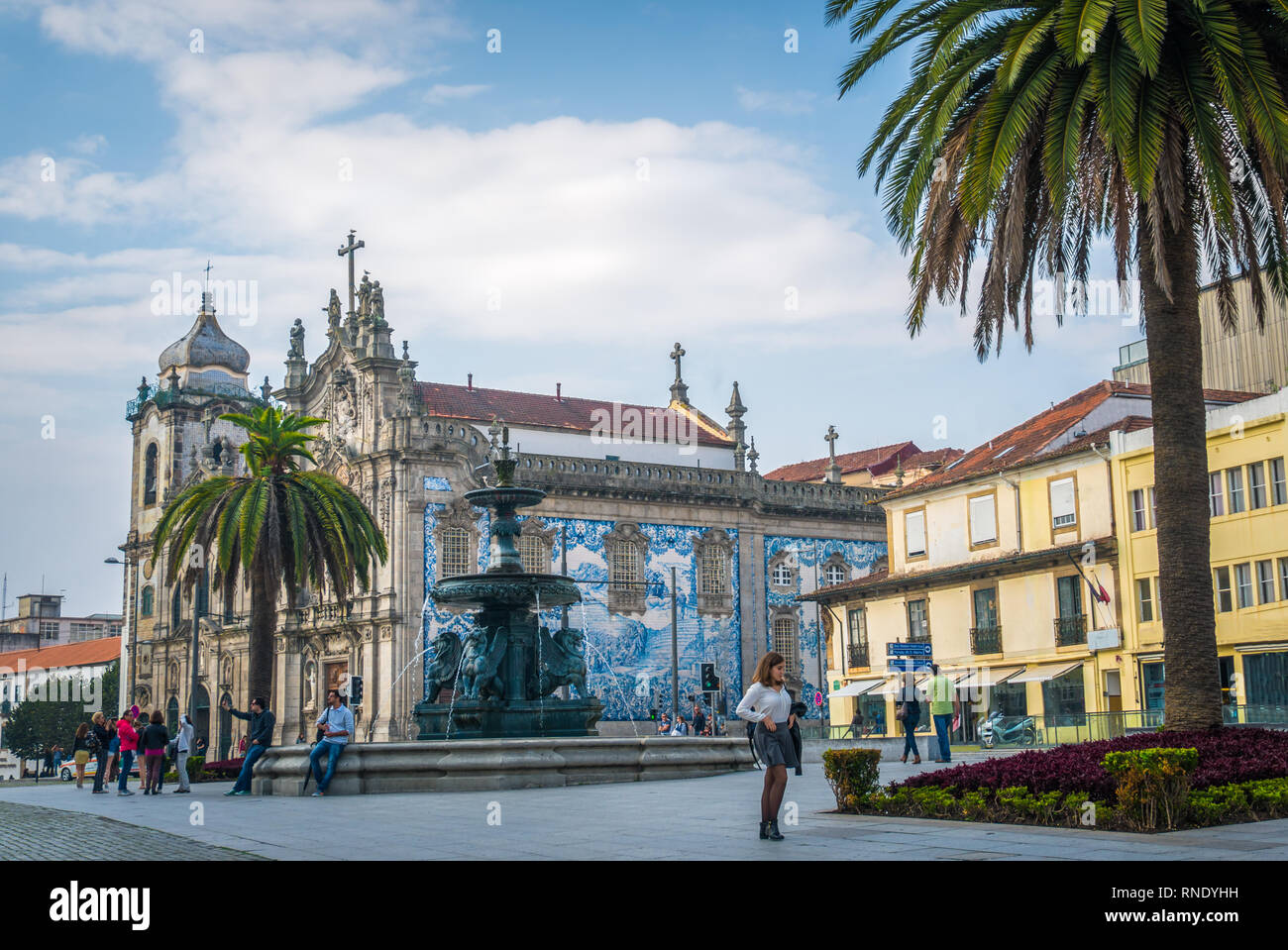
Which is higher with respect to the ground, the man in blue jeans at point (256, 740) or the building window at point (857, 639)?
the building window at point (857, 639)

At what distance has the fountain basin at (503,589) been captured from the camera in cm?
2353

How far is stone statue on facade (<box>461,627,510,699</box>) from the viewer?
23281 millimetres

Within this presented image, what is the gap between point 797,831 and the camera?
12.6 metres

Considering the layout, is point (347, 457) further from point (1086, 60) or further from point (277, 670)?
point (1086, 60)

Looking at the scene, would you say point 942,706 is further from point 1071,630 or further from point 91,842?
point 91,842

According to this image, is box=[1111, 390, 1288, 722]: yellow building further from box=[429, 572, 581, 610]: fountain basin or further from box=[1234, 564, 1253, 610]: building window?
box=[429, 572, 581, 610]: fountain basin

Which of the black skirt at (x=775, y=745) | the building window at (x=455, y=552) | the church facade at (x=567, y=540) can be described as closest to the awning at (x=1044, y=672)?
the church facade at (x=567, y=540)

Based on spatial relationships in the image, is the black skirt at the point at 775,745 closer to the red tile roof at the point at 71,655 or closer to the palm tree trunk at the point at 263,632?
the palm tree trunk at the point at 263,632

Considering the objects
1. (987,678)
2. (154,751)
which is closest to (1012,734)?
(987,678)

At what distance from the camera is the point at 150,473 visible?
75.4 meters

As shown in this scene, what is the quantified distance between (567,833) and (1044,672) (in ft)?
94.9

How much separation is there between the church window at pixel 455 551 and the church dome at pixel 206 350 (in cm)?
2979
